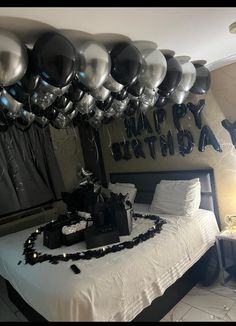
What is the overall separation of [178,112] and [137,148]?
32.3 inches

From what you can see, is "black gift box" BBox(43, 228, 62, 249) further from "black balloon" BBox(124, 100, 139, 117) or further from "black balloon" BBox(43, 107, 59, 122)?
"black balloon" BBox(124, 100, 139, 117)

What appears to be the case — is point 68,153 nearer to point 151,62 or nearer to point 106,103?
point 106,103

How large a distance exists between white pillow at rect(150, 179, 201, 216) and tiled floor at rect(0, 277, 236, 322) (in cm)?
72

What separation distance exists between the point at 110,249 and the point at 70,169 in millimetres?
2538

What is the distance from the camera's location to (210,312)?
197cm

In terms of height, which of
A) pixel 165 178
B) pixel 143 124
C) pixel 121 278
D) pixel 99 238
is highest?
pixel 143 124

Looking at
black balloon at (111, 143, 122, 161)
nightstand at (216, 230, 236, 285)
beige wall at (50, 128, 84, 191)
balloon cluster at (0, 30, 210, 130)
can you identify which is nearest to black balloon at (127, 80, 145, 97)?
balloon cluster at (0, 30, 210, 130)

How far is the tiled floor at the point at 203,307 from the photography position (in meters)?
1.94

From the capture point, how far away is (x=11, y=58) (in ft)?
4.14

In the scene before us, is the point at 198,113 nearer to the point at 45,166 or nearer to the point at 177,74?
the point at 177,74

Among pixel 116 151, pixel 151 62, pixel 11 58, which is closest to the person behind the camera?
pixel 11 58

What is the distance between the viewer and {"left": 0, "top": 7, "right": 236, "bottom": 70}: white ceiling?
3.96 feet

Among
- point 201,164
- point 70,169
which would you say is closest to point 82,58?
point 201,164

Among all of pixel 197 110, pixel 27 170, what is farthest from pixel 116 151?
pixel 197 110
